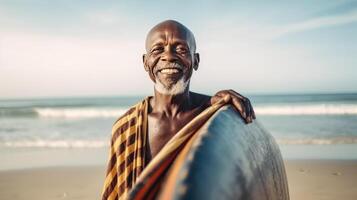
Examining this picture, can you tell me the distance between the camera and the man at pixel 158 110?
234cm

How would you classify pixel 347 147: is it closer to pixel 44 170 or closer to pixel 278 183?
pixel 44 170

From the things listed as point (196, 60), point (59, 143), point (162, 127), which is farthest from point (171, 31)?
point (59, 143)

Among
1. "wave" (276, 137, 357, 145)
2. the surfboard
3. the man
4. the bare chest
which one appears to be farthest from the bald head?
"wave" (276, 137, 357, 145)

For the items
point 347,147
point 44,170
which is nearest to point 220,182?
point 44,170

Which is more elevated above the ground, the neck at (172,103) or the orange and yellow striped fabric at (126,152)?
the neck at (172,103)

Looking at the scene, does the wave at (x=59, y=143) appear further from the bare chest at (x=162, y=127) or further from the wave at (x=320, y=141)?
the bare chest at (x=162, y=127)

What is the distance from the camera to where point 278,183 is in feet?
5.65

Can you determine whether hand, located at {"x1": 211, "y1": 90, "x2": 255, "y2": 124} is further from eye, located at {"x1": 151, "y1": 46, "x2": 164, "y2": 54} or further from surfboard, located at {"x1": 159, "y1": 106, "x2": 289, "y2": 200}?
eye, located at {"x1": 151, "y1": 46, "x2": 164, "y2": 54}

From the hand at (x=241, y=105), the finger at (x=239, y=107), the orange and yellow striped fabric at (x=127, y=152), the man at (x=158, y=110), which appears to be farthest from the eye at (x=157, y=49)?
the finger at (x=239, y=107)

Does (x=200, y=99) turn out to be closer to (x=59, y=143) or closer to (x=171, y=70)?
(x=171, y=70)

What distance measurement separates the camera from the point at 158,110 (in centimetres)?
256

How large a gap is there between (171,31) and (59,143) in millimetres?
11682

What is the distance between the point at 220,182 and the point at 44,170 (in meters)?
8.51

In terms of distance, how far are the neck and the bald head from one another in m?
0.30
